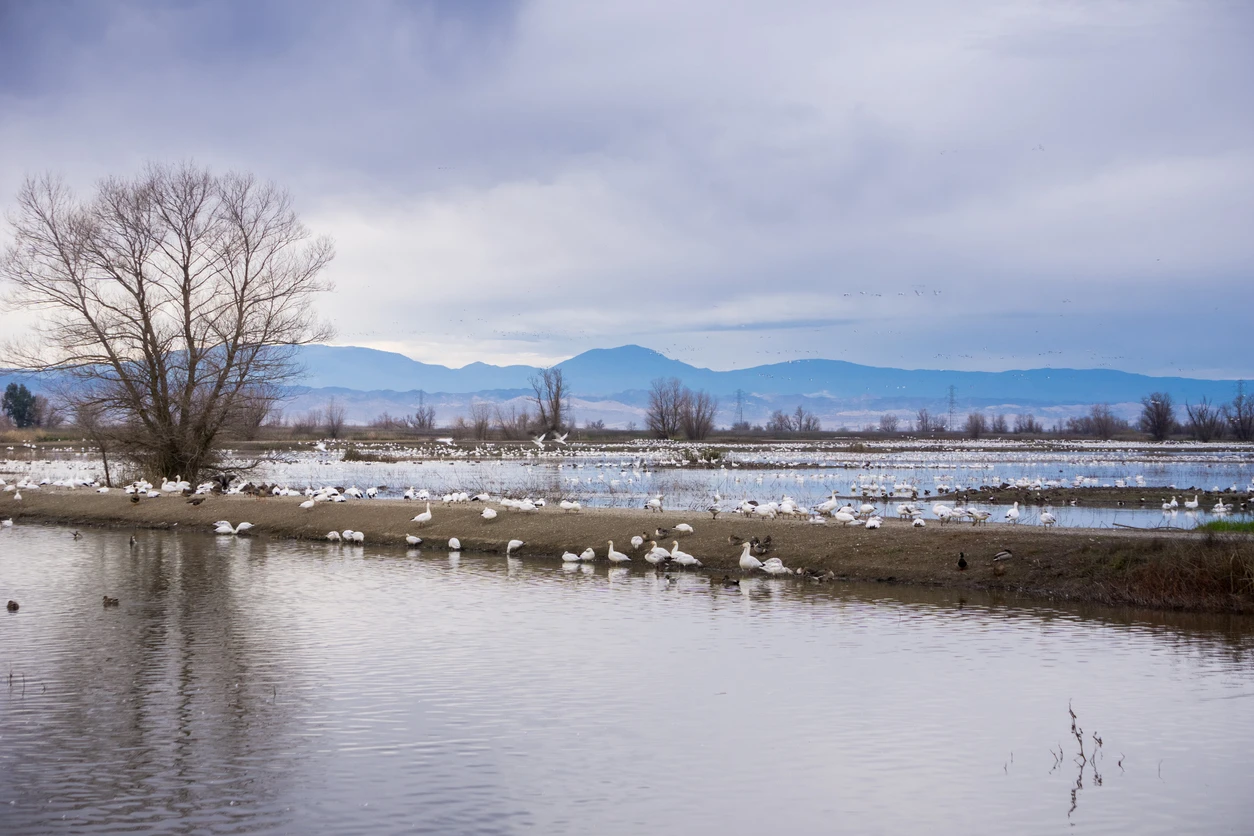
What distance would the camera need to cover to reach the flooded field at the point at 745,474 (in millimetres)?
38469

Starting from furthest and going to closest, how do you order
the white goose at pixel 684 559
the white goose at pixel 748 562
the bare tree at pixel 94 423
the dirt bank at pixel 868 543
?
the bare tree at pixel 94 423
the white goose at pixel 684 559
the white goose at pixel 748 562
the dirt bank at pixel 868 543

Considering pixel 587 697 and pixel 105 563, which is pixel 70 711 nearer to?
pixel 587 697

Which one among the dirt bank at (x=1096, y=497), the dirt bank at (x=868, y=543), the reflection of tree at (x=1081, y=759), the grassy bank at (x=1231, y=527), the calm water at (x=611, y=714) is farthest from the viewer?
the dirt bank at (x=1096, y=497)

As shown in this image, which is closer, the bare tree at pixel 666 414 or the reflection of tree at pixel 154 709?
the reflection of tree at pixel 154 709

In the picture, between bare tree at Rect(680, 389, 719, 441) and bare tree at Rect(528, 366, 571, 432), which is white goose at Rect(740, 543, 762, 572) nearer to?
bare tree at Rect(528, 366, 571, 432)

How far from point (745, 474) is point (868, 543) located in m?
31.9

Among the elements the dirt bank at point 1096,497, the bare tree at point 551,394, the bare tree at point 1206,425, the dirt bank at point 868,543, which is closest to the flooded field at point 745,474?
the dirt bank at point 1096,497

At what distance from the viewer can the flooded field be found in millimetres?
38469

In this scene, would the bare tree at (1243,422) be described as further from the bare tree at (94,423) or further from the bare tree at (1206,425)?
the bare tree at (94,423)

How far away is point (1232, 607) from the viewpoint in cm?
1834

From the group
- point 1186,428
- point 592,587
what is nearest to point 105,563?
point 592,587

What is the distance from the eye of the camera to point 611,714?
1195 cm

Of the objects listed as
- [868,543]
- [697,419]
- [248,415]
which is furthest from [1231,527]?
[697,419]

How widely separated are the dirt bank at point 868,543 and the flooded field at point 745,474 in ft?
15.3
